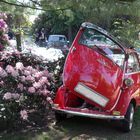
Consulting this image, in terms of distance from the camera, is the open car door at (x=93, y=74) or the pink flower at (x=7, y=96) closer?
the pink flower at (x=7, y=96)

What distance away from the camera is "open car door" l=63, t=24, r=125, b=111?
27.0ft

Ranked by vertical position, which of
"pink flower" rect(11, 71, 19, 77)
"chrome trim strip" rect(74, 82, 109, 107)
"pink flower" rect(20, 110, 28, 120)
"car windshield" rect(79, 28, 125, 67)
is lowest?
"pink flower" rect(20, 110, 28, 120)

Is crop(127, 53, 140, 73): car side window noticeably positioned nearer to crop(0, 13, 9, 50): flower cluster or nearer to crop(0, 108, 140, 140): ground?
crop(0, 108, 140, 140): ground

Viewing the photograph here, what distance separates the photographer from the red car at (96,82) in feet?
26.9

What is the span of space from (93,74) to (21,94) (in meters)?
1.46

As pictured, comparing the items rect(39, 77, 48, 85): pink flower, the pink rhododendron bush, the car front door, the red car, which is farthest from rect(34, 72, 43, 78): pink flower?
the car front door

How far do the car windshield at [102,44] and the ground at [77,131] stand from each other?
1337 mm

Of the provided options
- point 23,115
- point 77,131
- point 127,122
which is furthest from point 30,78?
point 127,122

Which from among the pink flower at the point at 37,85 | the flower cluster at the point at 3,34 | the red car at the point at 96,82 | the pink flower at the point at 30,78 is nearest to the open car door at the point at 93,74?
the red car at the point at 96,82

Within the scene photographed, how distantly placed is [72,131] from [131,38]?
Result: 6.54 m

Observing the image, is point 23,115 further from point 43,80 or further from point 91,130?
point 91,130

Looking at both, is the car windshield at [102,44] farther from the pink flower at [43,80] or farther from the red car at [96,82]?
the pink flower at [43,80]

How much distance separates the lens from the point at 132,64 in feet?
30.4

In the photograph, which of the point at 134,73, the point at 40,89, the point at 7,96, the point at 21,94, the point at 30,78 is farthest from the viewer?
the point at 134,73
